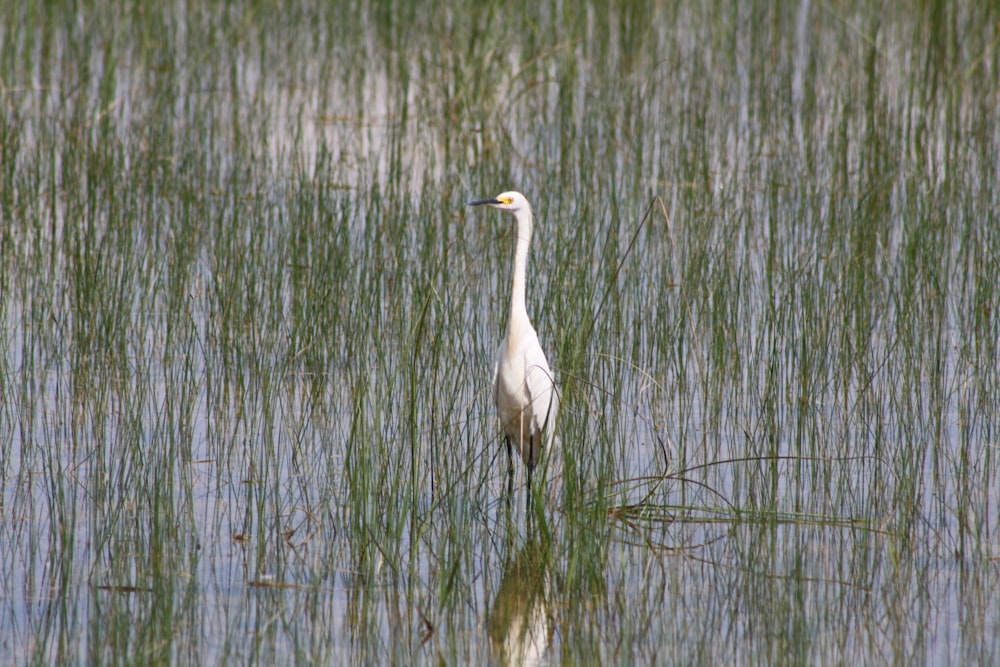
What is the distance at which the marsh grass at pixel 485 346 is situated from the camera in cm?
378

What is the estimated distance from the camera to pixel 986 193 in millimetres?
7242

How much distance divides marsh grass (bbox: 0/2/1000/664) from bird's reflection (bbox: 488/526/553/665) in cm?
1

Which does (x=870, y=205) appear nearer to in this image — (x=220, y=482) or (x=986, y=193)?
(x=986, y=193)

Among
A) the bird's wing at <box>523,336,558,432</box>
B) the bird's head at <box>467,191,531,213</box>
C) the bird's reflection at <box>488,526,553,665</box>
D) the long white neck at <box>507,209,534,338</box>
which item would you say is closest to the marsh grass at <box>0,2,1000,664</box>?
the bird's reflection at <box>488,526,553,665</box>

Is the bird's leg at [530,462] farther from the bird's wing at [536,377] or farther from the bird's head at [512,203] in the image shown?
the bird's head at [512,203]

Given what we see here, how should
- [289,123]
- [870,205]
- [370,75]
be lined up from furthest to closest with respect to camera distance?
[370,75] → [289,123] → [870,205]

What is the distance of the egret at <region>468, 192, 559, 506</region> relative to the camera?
4.66 metres

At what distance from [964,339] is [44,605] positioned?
12.3 ft

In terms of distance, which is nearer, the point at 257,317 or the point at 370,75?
the point at 257,317

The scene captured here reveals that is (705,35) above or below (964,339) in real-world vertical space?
above

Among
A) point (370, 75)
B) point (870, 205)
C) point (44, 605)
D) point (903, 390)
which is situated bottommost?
point (44, 605)

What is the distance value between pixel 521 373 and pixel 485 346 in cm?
126

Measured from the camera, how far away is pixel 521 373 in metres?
4.66

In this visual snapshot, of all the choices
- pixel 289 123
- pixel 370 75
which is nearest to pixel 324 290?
pixel 289 123
